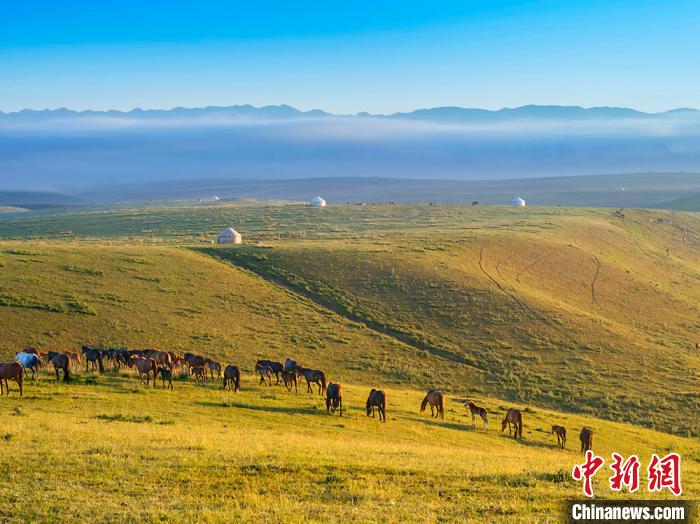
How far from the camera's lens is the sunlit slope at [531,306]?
39.9m

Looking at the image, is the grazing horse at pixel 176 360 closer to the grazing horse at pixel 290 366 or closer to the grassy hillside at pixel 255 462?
the grassy hillside at pixel 255 462

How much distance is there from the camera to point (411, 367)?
137 ft

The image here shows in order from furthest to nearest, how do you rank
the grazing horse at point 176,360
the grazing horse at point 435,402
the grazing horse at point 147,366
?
the grazing horse at point 176,360, the grazing horse at point 147,366, the grazing horse at point 435,402

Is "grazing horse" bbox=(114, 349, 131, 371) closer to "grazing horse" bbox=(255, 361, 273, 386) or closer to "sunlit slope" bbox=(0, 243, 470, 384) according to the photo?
"grazing horse" bbox=(255, 361, 273, 386)

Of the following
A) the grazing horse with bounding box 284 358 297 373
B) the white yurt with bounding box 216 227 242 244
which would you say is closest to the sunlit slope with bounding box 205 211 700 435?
the white yurt with bounding box 216 227 242 244

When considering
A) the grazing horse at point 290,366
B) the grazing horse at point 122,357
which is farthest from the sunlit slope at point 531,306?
the grazing horse at point 122,357

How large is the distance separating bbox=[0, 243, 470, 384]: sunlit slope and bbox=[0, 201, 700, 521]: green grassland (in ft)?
0.67

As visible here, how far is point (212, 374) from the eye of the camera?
30812 millimetres

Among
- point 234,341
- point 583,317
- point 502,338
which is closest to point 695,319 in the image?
point 583,317

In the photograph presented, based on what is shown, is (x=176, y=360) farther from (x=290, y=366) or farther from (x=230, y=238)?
(x=230, y=238)

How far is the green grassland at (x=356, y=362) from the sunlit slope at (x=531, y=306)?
21cm

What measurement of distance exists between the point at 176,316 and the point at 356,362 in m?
12.3

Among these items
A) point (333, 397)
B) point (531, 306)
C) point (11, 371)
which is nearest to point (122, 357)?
point (11, 371)

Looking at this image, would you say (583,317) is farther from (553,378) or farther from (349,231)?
(349,231)
